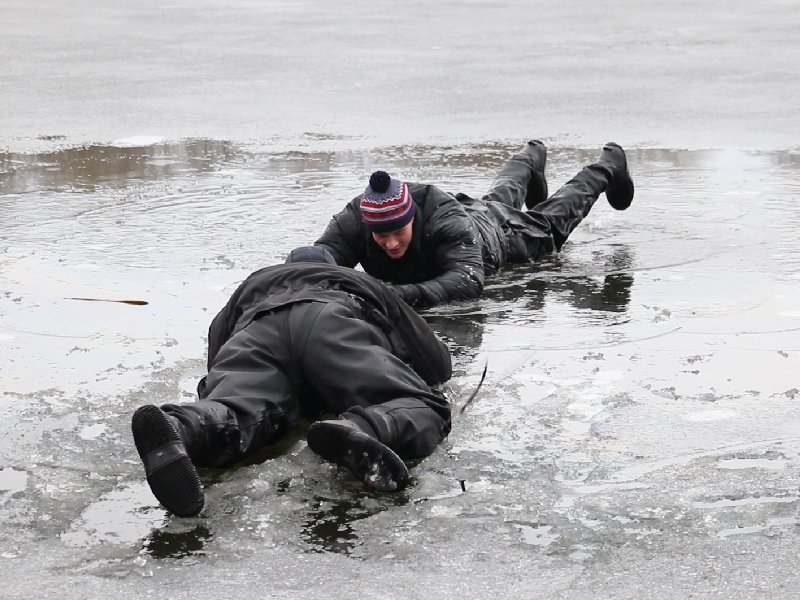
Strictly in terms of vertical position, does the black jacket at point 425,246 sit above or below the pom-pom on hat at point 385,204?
below

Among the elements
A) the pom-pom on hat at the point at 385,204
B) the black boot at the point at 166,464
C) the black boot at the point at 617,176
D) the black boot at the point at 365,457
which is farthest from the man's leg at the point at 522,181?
the black boot at the point at 166,464

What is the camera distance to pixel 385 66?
14.1 metres

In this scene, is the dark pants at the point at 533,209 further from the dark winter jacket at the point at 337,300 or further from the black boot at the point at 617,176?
the dark winter jacket at the point at 337,300

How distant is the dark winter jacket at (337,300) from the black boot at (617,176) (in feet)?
11.0

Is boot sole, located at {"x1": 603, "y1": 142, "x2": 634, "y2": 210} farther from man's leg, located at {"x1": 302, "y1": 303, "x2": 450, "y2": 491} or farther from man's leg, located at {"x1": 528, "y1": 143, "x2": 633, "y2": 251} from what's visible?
man's leg, located at {"x1": 302, "y1": 303, "x2": 450, "y2": 491}

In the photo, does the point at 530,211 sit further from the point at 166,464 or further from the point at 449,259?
the point at 166,464

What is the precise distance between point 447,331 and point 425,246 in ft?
2.41

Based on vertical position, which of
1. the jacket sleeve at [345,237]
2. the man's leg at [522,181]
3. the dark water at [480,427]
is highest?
the man's leg at [522,181]

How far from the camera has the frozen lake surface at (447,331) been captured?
11.0 ft

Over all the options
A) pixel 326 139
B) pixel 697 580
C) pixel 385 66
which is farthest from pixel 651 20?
pixel 697 580

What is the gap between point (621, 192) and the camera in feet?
25.4

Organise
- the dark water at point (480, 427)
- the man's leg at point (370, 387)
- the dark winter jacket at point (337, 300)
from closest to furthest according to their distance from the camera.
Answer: the dark water at point (480, 427) < the man's leg at point (370, 387) < the dark winter jacket at point (337, 300)

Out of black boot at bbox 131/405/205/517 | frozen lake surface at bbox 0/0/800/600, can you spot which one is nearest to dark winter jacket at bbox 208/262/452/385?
frozen lake surface at bbox 0/0/800/600

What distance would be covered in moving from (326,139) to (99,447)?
678cm
